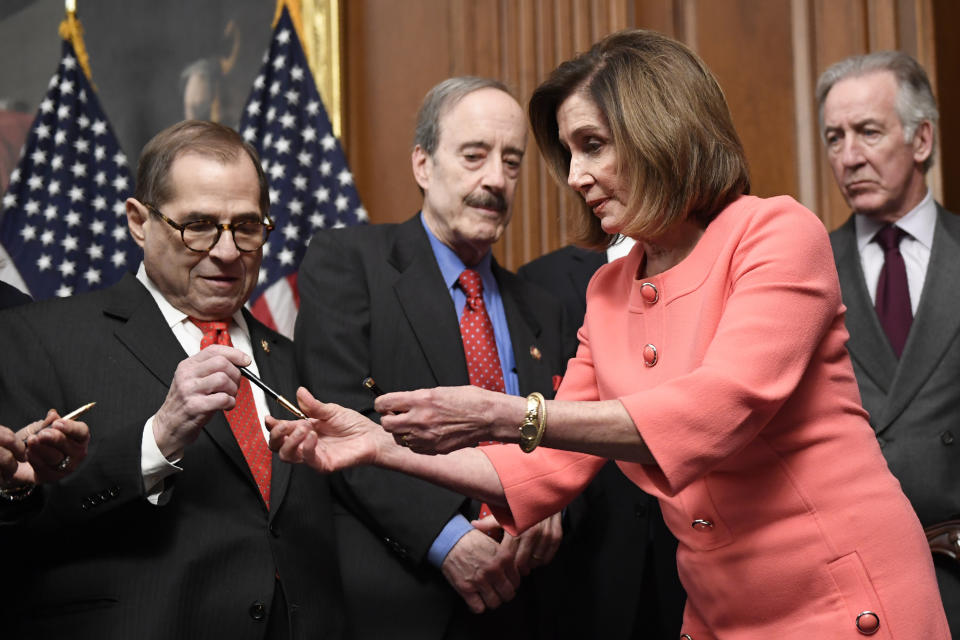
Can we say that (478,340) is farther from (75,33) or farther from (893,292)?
→ (75,33)

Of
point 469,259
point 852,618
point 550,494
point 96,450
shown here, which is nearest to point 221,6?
point 469,259

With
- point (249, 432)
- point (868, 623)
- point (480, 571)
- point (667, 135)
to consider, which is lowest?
point (480, 571)

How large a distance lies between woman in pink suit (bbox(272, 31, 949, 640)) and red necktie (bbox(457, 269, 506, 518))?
753 millimetres

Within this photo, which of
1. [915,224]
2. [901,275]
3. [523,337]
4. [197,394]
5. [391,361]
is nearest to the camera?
[197,394]

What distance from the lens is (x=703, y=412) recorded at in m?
1.74

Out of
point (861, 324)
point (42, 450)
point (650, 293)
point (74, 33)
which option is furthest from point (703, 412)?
point (74, 33)

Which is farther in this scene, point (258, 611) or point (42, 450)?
point (258, 611)

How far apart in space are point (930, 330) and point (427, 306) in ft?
5.15

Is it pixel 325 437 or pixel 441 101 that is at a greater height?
pixel 441 101

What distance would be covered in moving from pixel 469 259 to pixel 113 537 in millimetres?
1369

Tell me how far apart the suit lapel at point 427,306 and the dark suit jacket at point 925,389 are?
131cm

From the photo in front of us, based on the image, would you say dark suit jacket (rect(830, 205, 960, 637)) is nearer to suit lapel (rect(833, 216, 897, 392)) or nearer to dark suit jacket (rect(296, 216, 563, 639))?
suit lapel (rect(833, 216, 897, 392))

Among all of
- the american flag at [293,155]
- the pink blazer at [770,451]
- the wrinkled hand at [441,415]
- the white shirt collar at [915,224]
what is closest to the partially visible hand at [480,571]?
the pink blazer at [770,451]

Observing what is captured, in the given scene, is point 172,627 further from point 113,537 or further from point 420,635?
point 420,635
